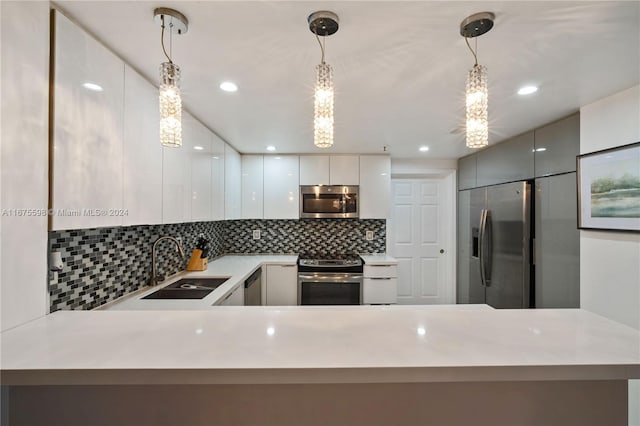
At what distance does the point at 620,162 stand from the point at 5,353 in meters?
2.98

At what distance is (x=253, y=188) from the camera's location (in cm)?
365

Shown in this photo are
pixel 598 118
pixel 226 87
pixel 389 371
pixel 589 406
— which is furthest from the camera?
pixel 598 118

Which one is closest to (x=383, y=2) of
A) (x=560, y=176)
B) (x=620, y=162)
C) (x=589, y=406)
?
(x=589, y=406)

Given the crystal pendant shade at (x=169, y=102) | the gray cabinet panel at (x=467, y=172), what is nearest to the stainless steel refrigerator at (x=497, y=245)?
the gray cabinet panel at (x=467, y=172)

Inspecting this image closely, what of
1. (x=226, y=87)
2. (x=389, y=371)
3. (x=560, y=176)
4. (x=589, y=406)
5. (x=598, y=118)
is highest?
(x=226, y=87)

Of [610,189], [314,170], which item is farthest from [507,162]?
[314,170]

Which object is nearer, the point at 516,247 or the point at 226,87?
the point at 226,87

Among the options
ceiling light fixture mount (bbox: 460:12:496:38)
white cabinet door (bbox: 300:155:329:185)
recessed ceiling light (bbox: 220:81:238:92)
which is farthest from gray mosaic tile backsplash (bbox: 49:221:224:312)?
ceiling light fixture mount (bbox: 460:12:496:38)

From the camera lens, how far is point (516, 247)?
2.63 m

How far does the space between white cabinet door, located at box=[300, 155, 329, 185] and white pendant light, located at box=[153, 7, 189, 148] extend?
2545 mm

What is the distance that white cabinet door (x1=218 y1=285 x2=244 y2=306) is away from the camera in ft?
6.99

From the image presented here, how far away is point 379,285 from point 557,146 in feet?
7.14

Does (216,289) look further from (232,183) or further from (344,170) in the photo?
(344,170)

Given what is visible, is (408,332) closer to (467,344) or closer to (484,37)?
(467,344)
